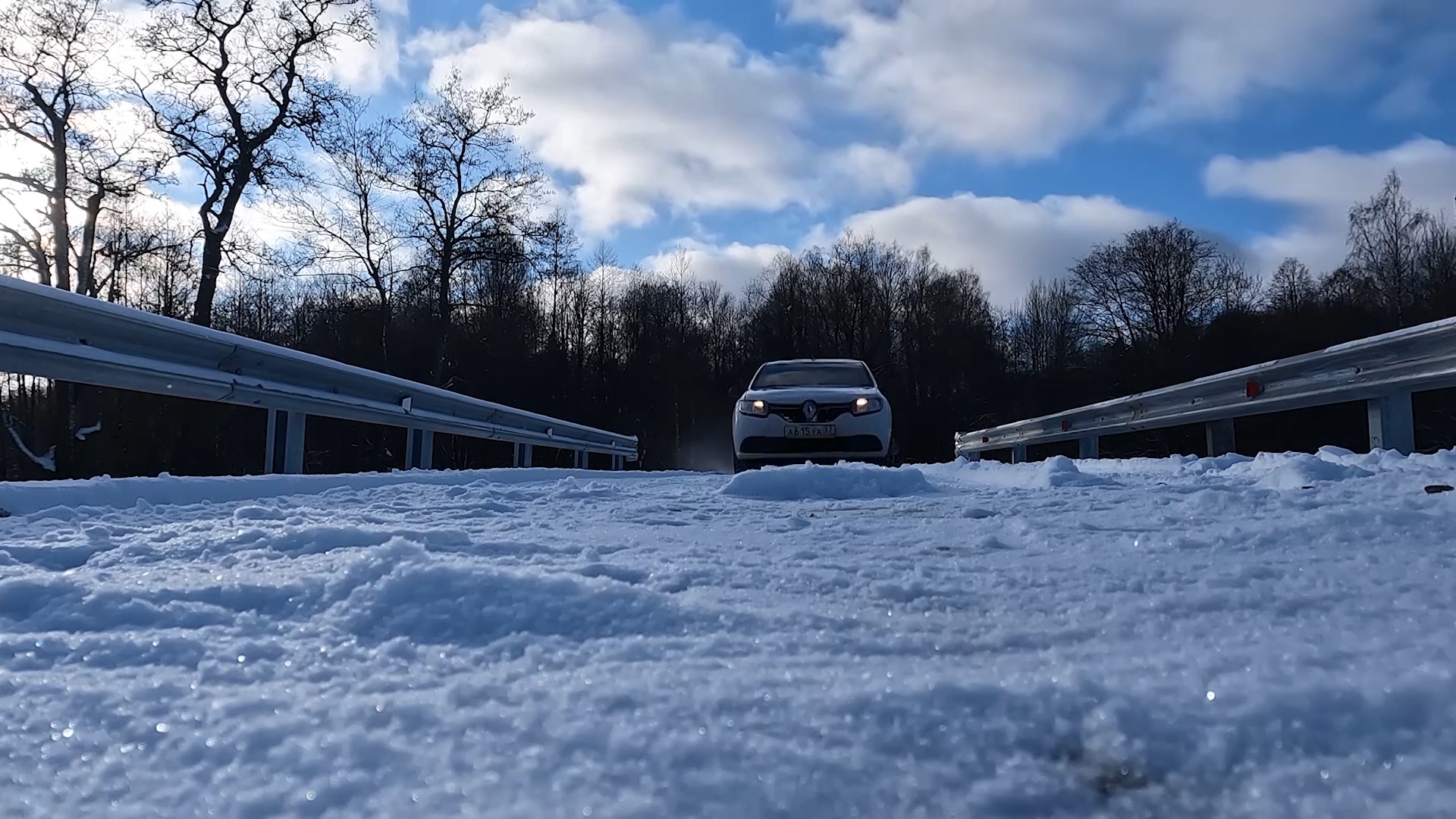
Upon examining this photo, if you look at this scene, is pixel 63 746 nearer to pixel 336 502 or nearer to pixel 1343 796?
pixel 1343 796

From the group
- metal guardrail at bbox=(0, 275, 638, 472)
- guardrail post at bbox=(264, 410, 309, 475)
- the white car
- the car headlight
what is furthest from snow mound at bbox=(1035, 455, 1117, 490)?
the car headlight

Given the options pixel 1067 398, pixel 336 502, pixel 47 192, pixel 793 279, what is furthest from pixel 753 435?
pixel 793 279

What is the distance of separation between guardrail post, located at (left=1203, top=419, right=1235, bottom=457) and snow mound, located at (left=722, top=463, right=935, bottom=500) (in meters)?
3.65

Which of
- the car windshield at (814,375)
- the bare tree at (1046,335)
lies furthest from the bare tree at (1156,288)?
the car windshield at (814,375)

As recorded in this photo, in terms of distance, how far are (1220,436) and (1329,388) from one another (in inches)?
54.0

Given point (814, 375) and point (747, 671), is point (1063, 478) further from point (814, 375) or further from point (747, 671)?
point (814, 375)

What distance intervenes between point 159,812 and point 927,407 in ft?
149

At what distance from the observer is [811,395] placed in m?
8.27

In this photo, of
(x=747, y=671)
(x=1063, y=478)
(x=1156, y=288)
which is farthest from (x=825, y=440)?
(x=1156, y=288)

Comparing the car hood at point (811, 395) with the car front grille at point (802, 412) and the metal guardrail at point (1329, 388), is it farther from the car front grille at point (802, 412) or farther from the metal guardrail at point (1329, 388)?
the metal guardrail at point (1329, 388)

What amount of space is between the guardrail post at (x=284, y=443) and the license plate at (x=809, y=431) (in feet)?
13.8

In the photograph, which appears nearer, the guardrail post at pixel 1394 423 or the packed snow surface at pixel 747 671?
the packed snow surface at pixel 747 671

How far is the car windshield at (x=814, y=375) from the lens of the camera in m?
9.64

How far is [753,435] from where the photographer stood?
8.27 meters
